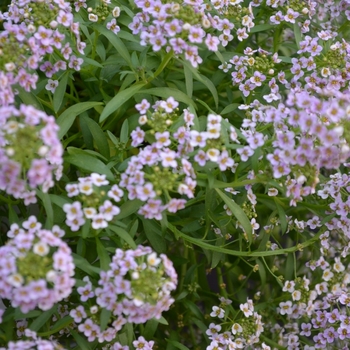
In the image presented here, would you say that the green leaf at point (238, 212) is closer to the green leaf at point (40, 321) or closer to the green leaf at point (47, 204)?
the green leaf at point (47, 204)

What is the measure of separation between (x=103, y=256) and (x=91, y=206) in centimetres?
18

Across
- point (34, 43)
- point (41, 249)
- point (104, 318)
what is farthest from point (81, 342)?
point (34, 43)

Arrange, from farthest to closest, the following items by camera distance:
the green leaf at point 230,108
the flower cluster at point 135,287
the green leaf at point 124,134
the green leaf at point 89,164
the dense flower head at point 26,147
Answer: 1. the green leaf at point 230,108
2. the green leaf at point 124,134
3. the green leaf at point 89,164
4. the flower cluster at point 135,287
5. the dense flower head at point 26,147

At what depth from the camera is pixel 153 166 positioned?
1.65m

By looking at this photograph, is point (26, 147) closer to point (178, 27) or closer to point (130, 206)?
point (130, 206)

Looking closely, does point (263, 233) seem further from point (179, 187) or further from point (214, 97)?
point (179, 187)

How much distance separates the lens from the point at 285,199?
2.00m

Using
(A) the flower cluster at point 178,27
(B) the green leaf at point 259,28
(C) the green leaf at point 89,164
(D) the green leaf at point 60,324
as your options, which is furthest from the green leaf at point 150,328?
(B) the green leaf at point 259,28

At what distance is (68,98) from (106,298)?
33.0 inches

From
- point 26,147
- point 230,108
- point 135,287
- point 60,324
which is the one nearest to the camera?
point 26,147

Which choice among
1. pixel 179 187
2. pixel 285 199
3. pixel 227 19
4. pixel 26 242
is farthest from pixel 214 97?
pixel 26 242

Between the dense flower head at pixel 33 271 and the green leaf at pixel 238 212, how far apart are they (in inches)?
22.2

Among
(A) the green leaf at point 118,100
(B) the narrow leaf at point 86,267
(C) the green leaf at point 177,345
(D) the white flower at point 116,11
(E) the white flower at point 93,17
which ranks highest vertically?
(D) the white flower at point 116,11

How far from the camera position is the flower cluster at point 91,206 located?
161cm
